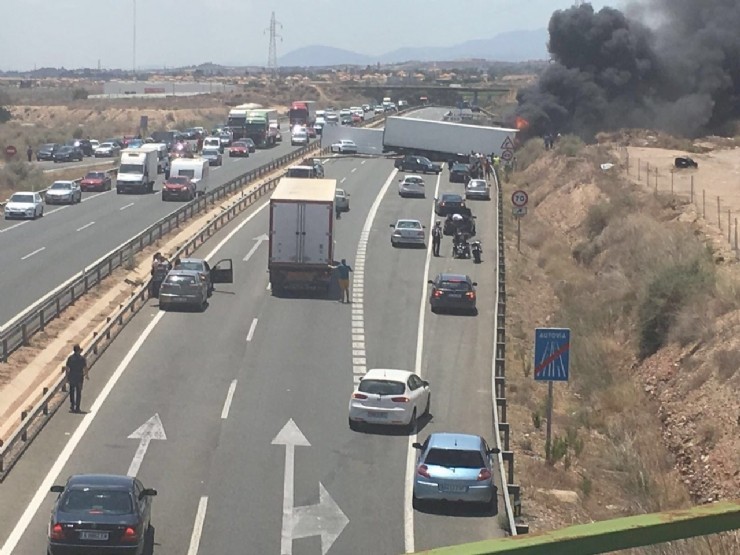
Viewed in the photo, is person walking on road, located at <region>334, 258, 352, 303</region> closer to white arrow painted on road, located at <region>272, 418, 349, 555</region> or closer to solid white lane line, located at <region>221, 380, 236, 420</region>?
solid white lane line, located at <region>221, 380, 236, 420</region>

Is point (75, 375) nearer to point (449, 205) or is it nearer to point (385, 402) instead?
point (385, 402)

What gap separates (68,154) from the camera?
301 ft

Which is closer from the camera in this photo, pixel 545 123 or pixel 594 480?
pixel 594 480

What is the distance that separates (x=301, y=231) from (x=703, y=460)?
19302 millimetres

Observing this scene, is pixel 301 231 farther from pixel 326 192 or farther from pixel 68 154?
pixel 68 154

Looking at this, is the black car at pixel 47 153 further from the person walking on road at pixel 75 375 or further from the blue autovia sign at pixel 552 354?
the blue autovia sign at pixel 552 354

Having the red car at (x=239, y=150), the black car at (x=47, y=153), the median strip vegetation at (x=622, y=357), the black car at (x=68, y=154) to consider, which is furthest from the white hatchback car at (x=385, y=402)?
the black car at (x=47, y=153)

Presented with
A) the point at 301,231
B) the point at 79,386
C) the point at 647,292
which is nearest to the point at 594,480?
the point at 79,386

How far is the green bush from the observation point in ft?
99.9

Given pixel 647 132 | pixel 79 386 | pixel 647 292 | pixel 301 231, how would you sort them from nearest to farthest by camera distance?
1. pixel 79 386
2. pixel 647 292
3. pixel 301 231
4. pixel 647 132

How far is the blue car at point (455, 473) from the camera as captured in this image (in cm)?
1855

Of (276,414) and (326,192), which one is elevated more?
(326,192)

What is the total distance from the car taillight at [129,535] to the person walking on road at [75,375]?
873cm

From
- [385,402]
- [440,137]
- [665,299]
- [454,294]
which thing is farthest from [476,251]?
[440,137]
